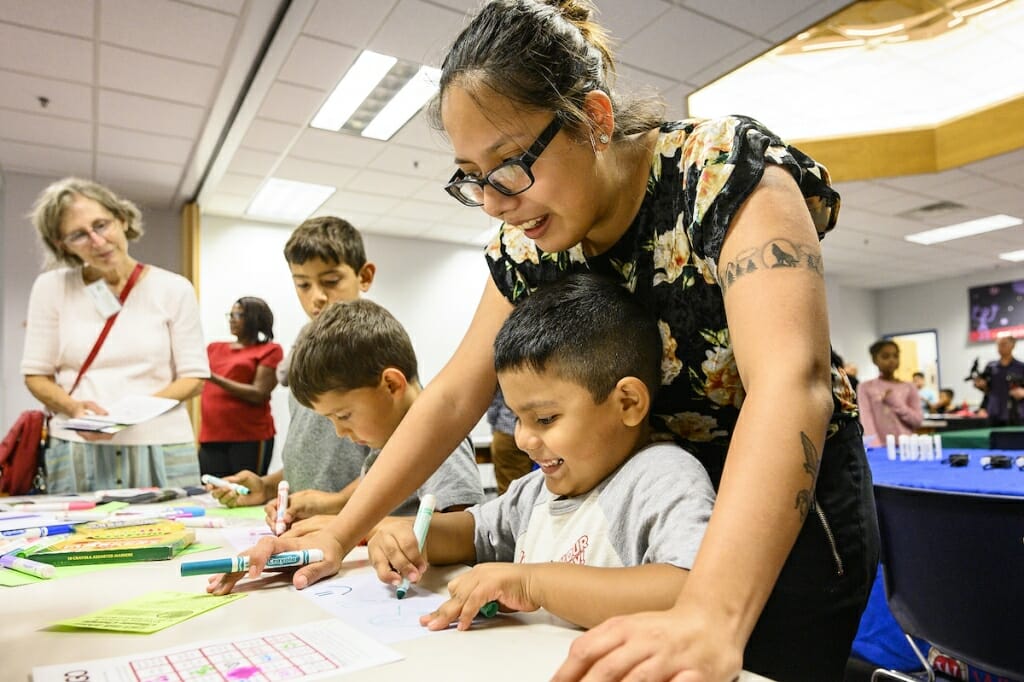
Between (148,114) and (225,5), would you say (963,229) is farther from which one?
(148,114)

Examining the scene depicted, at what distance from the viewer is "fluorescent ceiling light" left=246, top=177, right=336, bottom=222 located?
19.0 ft

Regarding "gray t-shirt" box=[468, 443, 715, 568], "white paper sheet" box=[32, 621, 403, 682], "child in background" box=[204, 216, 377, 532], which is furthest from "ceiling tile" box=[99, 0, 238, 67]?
"white paper sheet" box=[32, 621, 403, 682]

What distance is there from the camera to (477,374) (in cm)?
109

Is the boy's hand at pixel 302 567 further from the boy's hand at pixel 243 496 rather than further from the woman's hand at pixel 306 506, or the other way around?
the boy's hand at pixel 243 496

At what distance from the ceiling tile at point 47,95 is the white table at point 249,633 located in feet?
13.5

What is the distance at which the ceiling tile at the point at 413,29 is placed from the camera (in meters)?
3.36

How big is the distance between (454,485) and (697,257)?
656 mm

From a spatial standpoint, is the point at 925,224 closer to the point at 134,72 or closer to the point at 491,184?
the point at 134,72

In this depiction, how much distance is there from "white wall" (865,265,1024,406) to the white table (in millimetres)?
12044

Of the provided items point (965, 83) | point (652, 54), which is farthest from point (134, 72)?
point (965, 83)

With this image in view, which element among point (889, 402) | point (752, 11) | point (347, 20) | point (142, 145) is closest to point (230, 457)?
point (347, 20)

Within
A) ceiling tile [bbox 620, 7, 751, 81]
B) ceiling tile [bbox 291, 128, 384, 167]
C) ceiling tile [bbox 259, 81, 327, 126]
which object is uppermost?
ceiling tile [bbox 620, 7, 751, 81]

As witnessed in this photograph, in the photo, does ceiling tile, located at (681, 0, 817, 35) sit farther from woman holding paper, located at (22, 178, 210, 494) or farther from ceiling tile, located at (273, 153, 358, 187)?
ceiling tile, located at (273, 153, 358, 187)

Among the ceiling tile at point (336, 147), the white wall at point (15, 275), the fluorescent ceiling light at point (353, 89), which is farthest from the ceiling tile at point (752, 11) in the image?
the white wall at point (15, 275)
